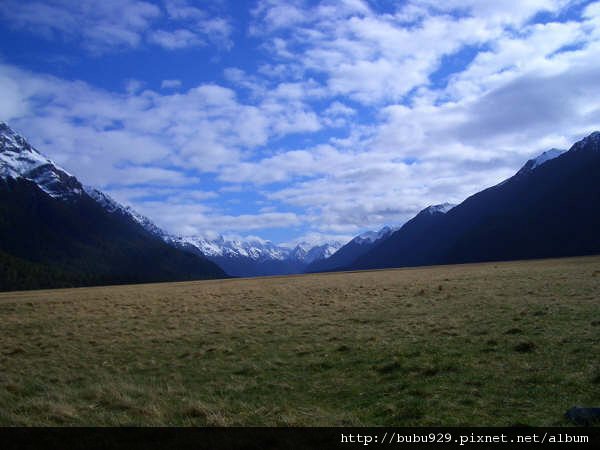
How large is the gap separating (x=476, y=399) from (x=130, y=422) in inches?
350

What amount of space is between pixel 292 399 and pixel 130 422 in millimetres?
4453

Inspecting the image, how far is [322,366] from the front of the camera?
15625 millimetres

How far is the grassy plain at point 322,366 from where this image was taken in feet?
34.6

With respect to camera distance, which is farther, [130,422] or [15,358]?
[15,358]

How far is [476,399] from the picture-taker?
10625 mm

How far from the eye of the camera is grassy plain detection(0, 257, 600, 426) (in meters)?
10.5

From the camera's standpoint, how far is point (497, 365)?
1360 centimetres
